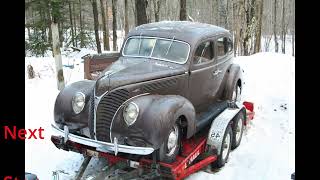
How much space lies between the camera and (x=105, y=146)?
5.48 metres

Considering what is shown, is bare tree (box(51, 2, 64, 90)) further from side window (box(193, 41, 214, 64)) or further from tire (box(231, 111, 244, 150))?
tire (box(231, 111, 244, 150))

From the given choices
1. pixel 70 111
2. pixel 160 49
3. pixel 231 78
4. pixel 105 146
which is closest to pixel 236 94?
pixel 231 78

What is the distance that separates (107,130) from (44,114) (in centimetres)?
336

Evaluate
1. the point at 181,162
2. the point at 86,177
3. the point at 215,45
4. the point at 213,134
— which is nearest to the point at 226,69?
the point at 215,45

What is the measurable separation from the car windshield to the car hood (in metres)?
0.15

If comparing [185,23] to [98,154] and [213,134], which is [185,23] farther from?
[98,154]

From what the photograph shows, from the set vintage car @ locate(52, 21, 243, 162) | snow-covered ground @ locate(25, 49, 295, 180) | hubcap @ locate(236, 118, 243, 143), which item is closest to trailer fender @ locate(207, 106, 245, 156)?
vintage car @ locate(52, 21, 243, 162)

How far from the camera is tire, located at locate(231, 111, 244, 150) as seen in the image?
7328 mm

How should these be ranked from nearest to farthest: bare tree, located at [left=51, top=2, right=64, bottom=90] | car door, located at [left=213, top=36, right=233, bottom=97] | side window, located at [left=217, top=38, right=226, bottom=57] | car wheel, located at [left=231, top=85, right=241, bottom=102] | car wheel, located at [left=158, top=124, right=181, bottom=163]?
car wheel, located at [left=158, top=124, right=181, bottom=163]
car door, located at [left=213, top=36, right=233, bottom=97]
side window, located at [left=217, top=38, right=226, bottom=57]
car wheel, located at [left=231, top=85, right=241, bottom=102]
bare tree, located at [left=51, top=2, right=64, bottom=90]

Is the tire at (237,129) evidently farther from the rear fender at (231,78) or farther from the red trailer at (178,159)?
the rear fender at (231,78)

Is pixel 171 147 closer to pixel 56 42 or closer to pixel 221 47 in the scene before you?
pixel 221 47

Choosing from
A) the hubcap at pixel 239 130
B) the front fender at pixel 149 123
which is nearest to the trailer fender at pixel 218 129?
the hubcap at pixel 239 130

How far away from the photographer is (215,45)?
7.75 m

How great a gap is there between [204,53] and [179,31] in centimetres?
60
